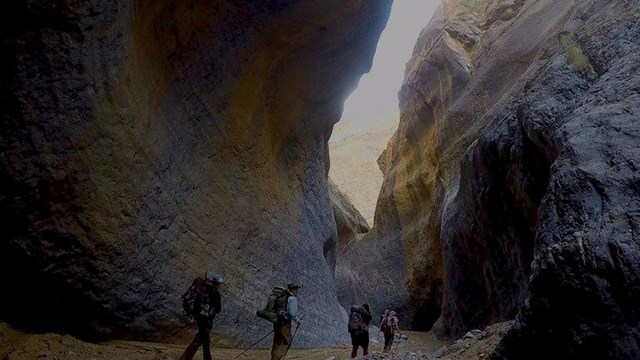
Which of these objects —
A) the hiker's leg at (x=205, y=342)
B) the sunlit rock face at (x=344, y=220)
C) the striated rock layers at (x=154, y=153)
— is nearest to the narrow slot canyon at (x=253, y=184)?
the striated rock layers at (x=154, y=153)

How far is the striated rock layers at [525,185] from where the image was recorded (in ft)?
15.6

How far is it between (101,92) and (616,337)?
6.71m

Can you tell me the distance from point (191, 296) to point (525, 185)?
6304mm

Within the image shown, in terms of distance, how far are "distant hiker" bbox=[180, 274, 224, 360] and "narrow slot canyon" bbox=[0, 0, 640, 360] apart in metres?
0.12

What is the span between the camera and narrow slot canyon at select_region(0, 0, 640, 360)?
212 inches

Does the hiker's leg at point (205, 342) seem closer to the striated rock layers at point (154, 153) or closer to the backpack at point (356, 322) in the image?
the striated rock layers at point (154, 153)

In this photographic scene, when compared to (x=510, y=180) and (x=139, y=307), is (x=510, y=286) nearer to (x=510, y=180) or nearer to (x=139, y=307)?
(x=510, y=180)

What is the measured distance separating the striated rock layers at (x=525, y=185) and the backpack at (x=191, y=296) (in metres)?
4.21

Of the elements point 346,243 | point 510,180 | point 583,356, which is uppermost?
point 346,243

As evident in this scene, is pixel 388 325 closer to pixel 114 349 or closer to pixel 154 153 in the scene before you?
pixel 114 349

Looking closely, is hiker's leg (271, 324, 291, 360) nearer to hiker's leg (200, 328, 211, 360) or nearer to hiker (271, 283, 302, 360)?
hiker (271, 283, 302, 360)

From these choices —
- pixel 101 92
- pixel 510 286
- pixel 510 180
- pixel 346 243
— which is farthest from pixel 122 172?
pixel 346 243

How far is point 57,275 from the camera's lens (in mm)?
6781

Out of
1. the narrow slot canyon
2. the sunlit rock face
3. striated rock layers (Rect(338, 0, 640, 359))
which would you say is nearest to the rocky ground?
the narrow slot canyon
